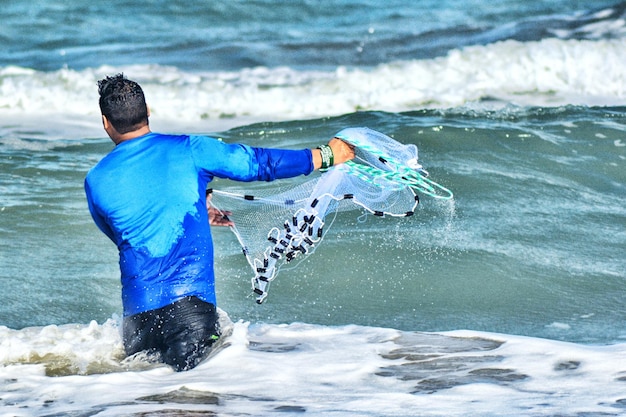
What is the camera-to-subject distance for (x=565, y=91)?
48.3 feet

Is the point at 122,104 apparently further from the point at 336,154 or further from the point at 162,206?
the point at 336,154

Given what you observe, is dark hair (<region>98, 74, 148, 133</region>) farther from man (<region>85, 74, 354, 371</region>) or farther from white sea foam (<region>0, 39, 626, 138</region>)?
white sea foam (<region>0, 39, 626, 138</region>)

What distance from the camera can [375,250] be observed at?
7.67 meters

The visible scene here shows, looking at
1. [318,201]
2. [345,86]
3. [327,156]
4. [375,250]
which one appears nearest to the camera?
[327,156]

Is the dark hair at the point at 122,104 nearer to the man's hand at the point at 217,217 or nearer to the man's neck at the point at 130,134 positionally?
the man's neck at the point at 130,134

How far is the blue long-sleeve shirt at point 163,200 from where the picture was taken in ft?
16.1

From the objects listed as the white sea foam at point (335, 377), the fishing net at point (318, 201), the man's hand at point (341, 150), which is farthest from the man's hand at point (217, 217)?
the man's hand at point (341, 150)

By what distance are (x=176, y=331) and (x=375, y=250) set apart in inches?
116

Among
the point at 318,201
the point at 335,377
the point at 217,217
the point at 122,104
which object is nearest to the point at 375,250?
the point at 318,201

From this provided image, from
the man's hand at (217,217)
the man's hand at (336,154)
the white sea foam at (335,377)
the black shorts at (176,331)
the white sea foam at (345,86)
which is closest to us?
the white sea foam at (335,377)

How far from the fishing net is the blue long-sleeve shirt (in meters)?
0.64

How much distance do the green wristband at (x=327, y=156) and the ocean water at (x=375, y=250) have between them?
1.01 meters

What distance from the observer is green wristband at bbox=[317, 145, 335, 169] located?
514 cm

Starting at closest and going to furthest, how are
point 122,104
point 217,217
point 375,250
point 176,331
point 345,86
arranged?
point 122,104
point 176,331
point 217,217
point 375,250
point 345,86
